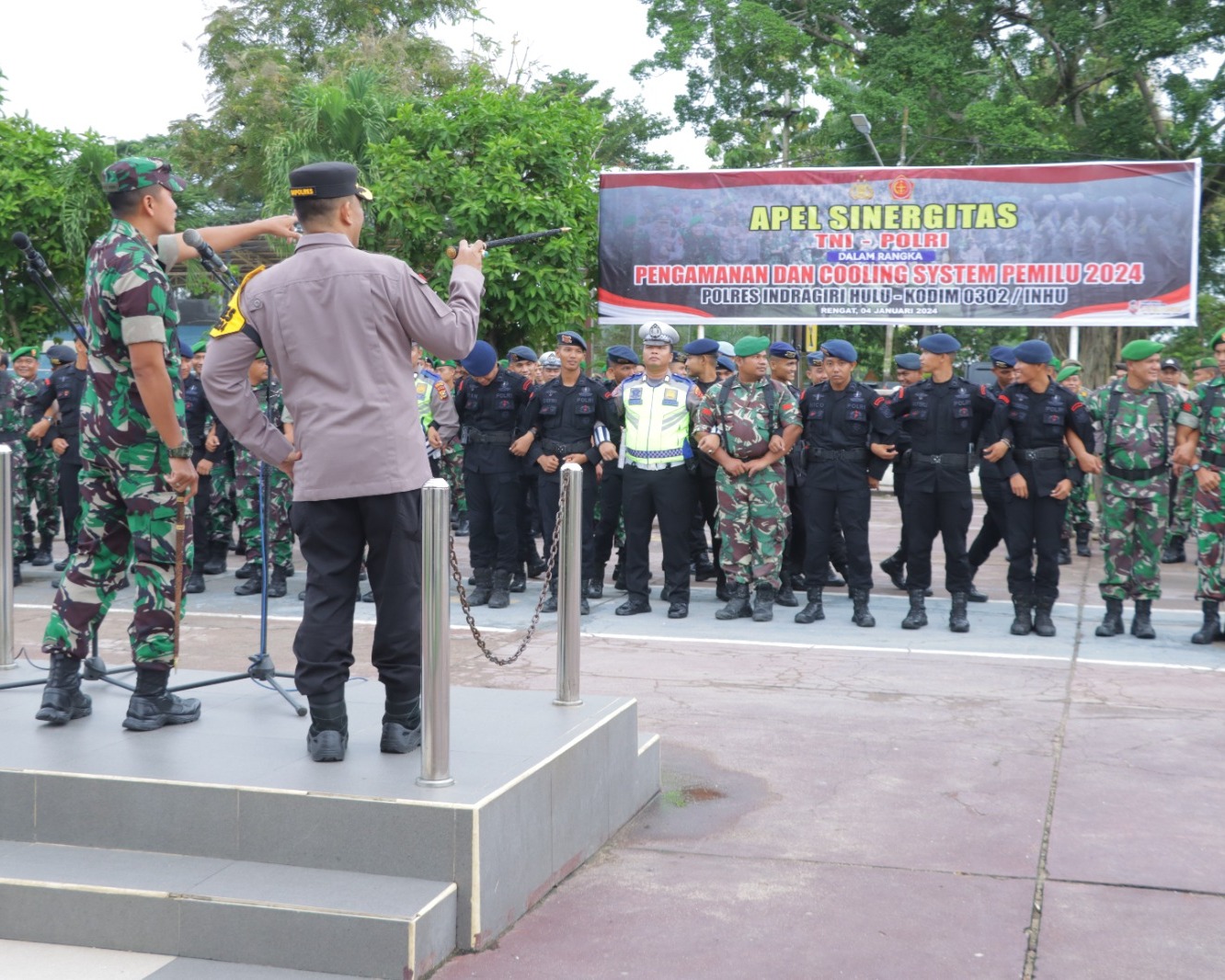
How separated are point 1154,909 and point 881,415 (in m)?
5.73

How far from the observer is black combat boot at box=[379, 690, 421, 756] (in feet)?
14.0

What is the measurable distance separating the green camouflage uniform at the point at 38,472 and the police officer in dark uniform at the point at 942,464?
24.9ft

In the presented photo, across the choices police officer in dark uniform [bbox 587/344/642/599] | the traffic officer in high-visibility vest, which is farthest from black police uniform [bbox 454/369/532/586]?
the traffic officer in high-visibility vest

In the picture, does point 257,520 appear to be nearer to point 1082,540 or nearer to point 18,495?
point 18,495

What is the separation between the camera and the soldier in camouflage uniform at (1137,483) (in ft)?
29.7

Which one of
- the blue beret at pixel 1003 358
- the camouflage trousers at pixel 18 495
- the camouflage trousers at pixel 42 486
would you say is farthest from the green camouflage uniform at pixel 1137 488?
the camouflage trousers at pixel 18 495

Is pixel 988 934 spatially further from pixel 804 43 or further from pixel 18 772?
pixel 804 43

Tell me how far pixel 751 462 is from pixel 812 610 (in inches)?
45.5

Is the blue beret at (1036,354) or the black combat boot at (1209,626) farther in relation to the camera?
the blue beret at (1036,354)

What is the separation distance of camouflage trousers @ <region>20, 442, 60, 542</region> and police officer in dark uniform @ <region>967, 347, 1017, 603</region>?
8.02 m

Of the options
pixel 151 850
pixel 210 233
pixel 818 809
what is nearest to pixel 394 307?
pixel 210 233

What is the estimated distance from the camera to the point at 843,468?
31.6ft

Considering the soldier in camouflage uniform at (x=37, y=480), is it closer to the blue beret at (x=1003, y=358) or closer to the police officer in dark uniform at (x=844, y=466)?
the police officer in dark uniform at (x=844, y=466)

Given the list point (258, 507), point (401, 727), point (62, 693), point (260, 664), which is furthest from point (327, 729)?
point (258, 507)
